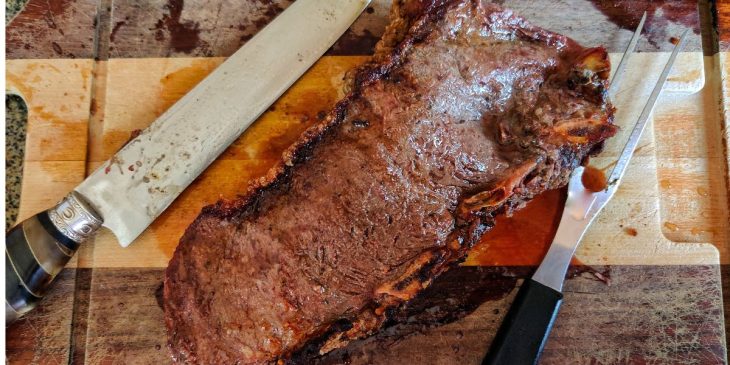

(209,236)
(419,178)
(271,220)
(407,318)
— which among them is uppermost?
(419,178)

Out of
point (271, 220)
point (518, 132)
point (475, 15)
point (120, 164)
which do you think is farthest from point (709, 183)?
point (120, 164)

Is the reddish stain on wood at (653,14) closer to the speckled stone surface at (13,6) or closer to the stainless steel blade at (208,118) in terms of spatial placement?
the stainless steel blade at (208,118)

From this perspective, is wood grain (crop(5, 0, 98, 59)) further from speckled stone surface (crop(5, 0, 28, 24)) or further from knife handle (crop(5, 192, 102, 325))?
knife handle (crop(5, 192, 102, 325))

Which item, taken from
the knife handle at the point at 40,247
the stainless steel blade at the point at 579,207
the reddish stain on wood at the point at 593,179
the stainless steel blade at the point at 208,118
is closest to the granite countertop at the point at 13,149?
the knife handle at the point at 40,247

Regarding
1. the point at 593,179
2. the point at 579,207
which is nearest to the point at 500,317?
the point at 579,207

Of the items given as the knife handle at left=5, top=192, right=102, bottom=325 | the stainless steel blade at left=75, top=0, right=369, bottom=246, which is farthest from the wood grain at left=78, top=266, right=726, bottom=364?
the stainless steel blade at left=75, top=0, right=369, bottom=246

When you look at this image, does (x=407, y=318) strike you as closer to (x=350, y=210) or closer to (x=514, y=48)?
(x=350, y=210)

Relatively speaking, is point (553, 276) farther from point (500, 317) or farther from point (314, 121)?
point (314, 121)
